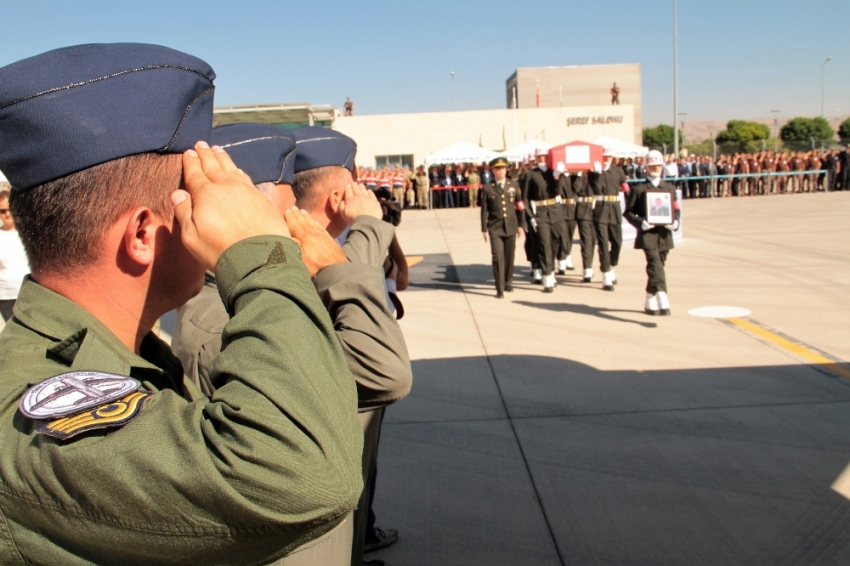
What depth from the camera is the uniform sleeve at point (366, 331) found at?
6.01 ft

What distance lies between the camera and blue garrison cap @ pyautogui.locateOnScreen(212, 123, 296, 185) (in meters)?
2.30

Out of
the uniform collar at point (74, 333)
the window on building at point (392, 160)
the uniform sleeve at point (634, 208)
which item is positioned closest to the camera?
the uniform collar at point (74, 333)

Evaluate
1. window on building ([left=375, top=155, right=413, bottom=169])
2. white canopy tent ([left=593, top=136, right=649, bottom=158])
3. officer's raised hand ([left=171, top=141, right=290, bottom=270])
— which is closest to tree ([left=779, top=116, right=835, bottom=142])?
window on building ([left=375, top=155, right=413, bottom=169])

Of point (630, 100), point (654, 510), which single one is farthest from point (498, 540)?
point (630, 100)

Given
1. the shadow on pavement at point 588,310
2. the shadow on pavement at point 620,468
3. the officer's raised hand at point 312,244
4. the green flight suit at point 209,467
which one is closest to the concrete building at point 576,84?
the shadow on pavement at point 588,310

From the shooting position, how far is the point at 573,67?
67875 mm

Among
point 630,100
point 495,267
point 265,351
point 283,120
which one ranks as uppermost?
point 630,100

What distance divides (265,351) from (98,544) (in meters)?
0.32

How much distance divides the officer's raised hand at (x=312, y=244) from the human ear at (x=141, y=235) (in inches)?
27.7

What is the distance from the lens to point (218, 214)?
110 centimetres

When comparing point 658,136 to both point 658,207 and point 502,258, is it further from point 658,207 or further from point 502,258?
point 658,207

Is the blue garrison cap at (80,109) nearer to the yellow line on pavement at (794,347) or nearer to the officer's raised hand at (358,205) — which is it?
the officer's raised hand at (358,205)

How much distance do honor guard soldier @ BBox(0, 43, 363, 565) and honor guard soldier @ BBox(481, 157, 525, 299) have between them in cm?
941

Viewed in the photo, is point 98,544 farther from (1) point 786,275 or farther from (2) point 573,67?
(2) point 573,67
